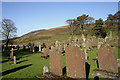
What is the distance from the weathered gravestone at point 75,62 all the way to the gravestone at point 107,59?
1744 millimetres

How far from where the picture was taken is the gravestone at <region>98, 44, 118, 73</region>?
20.9ft

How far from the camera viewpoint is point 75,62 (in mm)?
6270

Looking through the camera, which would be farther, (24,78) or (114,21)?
(114,21)

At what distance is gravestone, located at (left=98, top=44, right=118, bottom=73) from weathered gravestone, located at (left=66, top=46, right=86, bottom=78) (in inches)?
68.7

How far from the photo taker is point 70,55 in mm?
6527

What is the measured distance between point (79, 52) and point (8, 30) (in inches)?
910

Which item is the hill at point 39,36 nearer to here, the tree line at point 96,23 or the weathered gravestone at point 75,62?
the tree line at point 96,23

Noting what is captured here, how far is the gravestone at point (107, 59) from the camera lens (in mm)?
6364

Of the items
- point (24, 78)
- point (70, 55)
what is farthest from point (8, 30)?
point (70, 55)

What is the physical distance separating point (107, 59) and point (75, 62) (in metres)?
2.27

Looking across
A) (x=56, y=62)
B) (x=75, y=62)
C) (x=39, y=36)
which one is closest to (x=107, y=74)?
(x=75, y=62)

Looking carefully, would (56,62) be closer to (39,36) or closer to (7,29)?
(7,29)

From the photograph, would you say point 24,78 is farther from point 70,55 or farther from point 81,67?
point 81,67

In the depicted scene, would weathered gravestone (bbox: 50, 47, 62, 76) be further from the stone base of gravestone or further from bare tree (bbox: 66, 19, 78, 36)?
bare tree (bbox: 66, 19, 78, 36)
